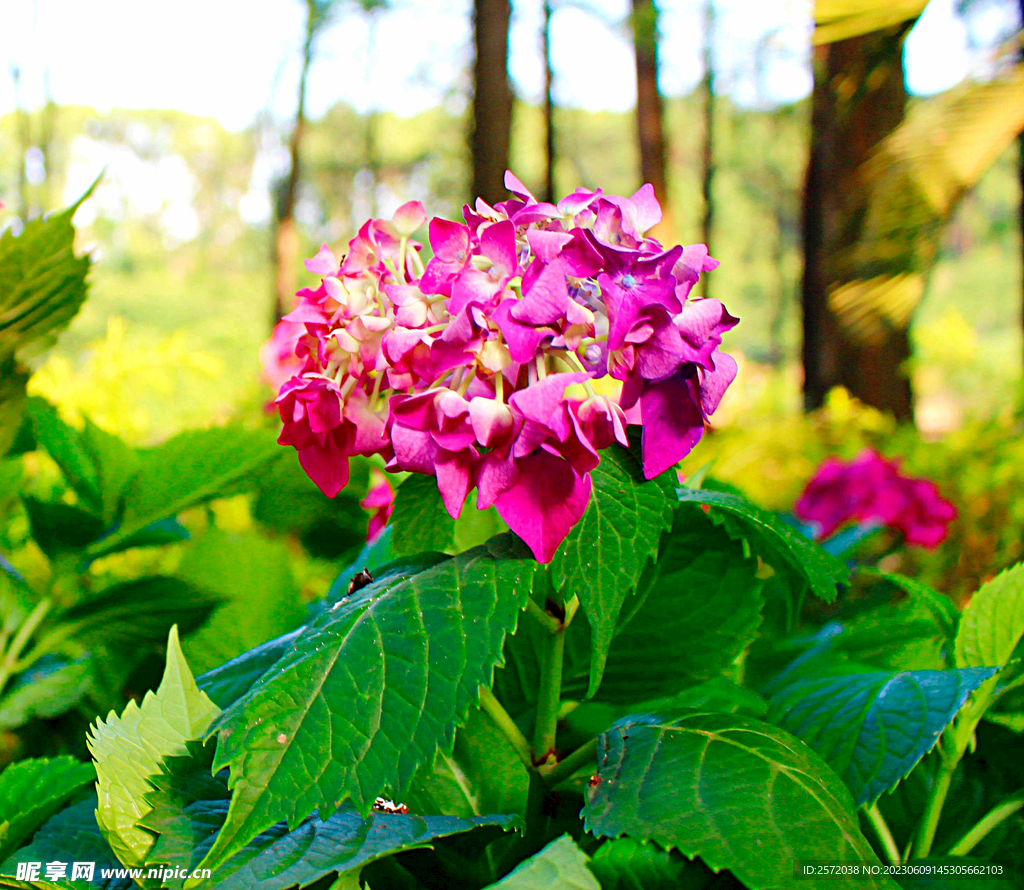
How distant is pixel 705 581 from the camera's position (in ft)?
3.10

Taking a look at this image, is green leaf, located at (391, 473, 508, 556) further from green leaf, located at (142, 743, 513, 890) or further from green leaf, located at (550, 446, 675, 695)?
green leaf, located at (142, 743, 513, 890)

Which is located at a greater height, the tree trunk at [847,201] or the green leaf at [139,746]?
the tree trunk at [847,201]

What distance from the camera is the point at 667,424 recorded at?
0.69m

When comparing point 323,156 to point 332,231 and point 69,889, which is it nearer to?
point 332,231

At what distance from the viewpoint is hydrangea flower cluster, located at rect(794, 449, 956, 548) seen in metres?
2.75

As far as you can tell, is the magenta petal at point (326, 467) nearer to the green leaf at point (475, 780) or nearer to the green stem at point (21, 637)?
the green leaf at point (475, 780)

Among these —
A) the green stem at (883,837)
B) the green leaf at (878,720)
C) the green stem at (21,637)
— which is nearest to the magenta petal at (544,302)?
the green leaf at (878,720)

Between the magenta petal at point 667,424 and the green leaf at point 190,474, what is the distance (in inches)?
28.4

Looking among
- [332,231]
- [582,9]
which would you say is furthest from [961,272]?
[582,9]

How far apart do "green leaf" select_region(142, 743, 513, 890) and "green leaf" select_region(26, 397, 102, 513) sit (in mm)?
732

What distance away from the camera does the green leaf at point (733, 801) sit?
0.60 meters

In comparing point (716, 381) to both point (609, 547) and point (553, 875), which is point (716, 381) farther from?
point (553, 875)

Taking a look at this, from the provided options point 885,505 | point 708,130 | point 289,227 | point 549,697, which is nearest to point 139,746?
point 549,697

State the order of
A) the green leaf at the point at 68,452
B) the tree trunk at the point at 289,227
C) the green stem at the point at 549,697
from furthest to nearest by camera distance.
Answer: the tree trunk at the point at 289,227 < the green leaf at the point at 68,452 < the green stem at the point at 549,697
